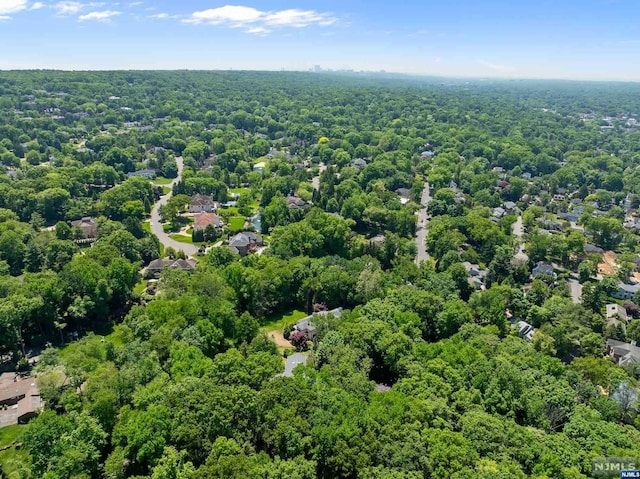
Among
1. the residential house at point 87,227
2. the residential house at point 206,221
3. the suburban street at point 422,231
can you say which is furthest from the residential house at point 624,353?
the residential house at point 87,227

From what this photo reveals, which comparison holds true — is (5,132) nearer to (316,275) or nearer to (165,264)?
(165,264)

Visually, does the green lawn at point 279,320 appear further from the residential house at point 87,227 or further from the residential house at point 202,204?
the residential house at point 202,204

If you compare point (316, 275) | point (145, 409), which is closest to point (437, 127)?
point (316, 275)

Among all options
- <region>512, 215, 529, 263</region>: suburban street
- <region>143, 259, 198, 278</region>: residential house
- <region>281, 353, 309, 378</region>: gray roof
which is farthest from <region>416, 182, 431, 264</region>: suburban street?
<region>143, 259, 198, 278</region>: residential house

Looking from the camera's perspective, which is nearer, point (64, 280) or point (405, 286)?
point (64, 280)

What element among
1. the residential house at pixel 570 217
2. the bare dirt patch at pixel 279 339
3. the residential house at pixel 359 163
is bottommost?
the bare dirt patch at pixel 279 339
